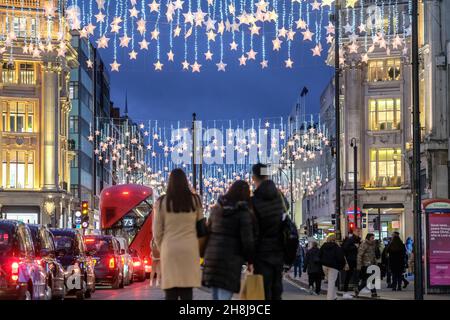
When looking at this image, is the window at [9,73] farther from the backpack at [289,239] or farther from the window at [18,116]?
the backpack at [289,239]

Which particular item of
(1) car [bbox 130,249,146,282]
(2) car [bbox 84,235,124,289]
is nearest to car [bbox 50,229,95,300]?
(2) car [bbox 84,235,124,289]

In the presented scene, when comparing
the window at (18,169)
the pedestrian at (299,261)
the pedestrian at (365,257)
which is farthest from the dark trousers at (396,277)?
the window at (18,169)

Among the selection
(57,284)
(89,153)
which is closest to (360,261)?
(57,284)

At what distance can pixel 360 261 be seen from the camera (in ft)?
100

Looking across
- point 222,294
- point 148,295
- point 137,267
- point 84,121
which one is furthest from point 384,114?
point 222,294

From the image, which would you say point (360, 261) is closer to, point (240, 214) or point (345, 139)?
point (240, 214)

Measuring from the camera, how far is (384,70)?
→ 3073 inches

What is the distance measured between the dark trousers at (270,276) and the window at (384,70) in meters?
64.4

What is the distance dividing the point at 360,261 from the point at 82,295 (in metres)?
7.38

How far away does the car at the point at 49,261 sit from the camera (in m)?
22.7

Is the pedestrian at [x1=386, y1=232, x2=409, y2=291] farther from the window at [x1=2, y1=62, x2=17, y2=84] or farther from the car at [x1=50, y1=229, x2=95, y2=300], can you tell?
the window at [x1=2, y1=62, x2=17, y2=84]

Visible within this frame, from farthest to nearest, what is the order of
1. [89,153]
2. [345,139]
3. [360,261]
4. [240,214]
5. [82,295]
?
1. [89,153]
2. [345,139]
3. [360,261]
4. [82,295]
5. [240,214]

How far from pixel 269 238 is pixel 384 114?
65.2m

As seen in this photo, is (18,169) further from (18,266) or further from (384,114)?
(18,266)
